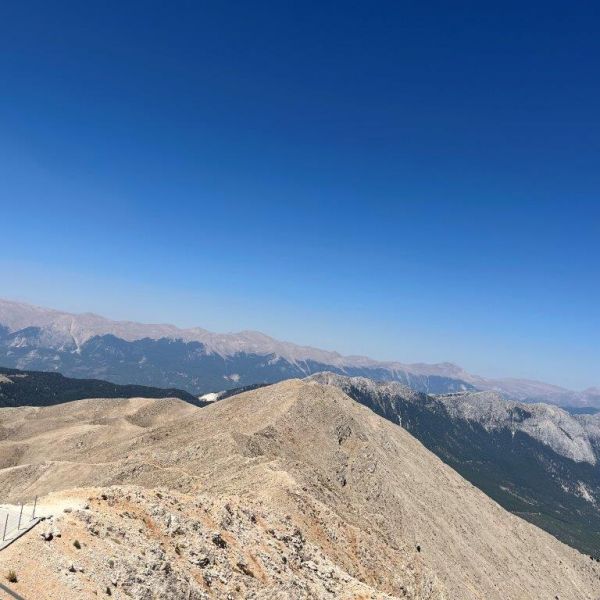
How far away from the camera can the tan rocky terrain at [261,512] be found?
35344 mm

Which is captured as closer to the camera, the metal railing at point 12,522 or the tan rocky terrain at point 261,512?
the metal railing at point 12,522

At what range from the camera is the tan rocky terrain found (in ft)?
116

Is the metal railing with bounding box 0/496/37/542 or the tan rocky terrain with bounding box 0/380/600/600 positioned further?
the tan rocky terrain with bounding box 0/380/600/600

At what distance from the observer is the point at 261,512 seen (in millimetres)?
56469

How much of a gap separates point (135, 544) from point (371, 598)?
25913mm

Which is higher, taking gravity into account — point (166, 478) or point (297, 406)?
point (297, 406)

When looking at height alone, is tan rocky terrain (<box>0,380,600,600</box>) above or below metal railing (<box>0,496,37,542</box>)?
below

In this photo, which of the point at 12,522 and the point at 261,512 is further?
the point at 261,512

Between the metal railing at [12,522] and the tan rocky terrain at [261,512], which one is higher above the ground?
the metal railing at [12,522]

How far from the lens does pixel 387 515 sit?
93000 mm

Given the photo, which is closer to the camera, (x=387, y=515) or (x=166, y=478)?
(x=166, y=478)

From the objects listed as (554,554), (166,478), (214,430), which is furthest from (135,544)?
(554,554)

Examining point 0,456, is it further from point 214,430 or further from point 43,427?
point 214,430

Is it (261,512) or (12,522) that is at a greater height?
(12,522)
